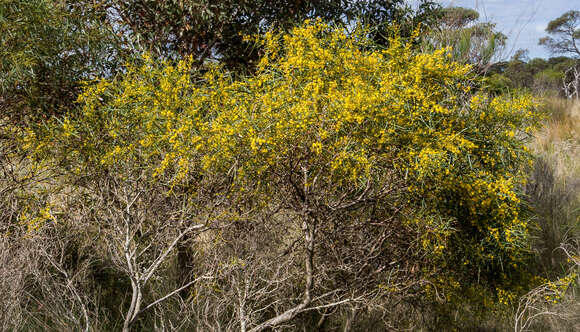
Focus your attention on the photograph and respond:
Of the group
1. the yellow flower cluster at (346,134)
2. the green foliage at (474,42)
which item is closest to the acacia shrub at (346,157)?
the yellow flower cluster at (346,134)

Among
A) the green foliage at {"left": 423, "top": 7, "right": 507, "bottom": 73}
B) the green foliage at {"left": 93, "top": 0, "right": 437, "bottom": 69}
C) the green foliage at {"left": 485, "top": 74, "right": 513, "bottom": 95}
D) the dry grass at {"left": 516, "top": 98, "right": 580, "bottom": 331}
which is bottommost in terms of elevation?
the dry grass at {"left": 516, "top": 98, "right": 580, "bottom": 331}

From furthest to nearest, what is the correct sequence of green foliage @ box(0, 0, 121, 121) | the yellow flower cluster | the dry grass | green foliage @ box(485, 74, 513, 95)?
green foliage @ box(485, 74, 513, 95)
the dry grass
green foliage @ box(0, 0, 121, 121)
the yellow flower cluster

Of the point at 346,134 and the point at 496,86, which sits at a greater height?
the point at 346,134

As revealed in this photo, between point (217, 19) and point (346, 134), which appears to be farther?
point (217, 19)

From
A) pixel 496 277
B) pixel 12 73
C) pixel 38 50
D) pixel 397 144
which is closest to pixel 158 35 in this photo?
pixel 38 50

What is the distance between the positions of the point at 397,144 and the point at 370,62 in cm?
65

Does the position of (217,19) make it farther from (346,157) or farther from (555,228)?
(555,228)

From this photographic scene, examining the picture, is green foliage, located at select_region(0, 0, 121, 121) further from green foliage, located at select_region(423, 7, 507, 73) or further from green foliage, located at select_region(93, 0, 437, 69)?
green foliage, located at select_region(423, 7, 507, 73)

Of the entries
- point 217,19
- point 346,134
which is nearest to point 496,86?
point 217,19

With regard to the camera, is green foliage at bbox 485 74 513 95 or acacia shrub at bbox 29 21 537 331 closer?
acacia shrub at bbox 29 21 537 331

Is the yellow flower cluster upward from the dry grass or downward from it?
upward

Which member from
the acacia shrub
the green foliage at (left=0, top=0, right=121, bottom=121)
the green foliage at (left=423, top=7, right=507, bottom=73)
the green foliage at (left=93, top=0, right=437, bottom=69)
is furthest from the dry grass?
the green foliage at (left=0, top=0, right=121, bottom=121)

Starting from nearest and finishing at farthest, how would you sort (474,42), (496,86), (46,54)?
(46,54)
(474,42)
(496,86)

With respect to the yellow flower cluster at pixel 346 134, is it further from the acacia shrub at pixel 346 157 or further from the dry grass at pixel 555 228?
the dry grass at pixel 555 228
